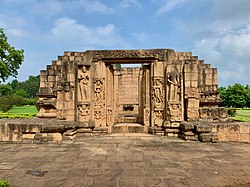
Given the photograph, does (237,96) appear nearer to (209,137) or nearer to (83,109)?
(209,137)

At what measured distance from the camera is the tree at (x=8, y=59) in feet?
90.2

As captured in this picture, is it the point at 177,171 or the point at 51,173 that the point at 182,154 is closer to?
the point at 177,171

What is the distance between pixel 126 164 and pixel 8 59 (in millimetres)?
29500

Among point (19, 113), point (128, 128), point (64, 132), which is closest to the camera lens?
point (64, 132)

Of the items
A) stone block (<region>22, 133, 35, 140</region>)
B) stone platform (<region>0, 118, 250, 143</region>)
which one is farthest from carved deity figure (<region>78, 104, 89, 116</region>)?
stone block (<region>22, 133, 35, 140</region>)

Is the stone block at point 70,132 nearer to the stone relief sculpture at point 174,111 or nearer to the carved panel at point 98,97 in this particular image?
the carved panel at point 98,97

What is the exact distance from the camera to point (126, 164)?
16.1ft

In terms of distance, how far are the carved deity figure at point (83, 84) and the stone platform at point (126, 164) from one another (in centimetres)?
216

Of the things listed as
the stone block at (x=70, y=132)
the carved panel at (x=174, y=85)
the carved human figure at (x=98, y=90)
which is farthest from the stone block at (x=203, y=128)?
the stone block at (x=70, y=132)

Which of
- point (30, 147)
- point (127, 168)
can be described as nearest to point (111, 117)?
point (30, 147)

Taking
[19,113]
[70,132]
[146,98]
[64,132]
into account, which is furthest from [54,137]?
[19,113]

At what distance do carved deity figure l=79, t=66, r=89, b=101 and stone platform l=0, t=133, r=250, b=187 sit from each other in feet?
7.08

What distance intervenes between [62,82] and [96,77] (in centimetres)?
155

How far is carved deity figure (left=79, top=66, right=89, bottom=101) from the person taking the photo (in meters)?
8.82
